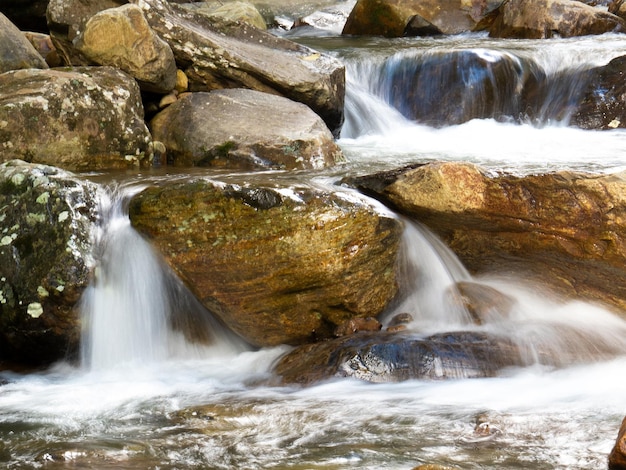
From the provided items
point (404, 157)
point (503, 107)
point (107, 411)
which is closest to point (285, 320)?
point (107, 411)

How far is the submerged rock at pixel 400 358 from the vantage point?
4211mm

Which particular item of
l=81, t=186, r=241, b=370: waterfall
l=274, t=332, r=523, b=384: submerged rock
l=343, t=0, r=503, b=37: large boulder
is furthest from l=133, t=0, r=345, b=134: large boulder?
l=343, t=0, r=503, b=37: large boulder

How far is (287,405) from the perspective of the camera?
3875 millimetres

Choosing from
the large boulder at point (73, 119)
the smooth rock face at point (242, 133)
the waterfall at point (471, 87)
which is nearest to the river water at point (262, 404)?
the smooth rock face at point (242, 133)

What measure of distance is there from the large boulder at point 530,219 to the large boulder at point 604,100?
4.74 meters

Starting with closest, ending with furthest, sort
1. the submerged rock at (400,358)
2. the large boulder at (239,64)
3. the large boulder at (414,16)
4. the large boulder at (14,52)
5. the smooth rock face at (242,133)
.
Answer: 1. the submerged rock at (400,358)
2. the smooth rock face at (242,133)
3. the large boulder at (14,52)
4. the large boulder at (239,64)
5. the large boulder at (414,16)

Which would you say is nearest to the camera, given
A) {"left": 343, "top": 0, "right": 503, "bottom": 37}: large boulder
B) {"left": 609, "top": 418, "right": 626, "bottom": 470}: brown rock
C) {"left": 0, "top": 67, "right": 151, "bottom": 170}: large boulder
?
{"left": 609, "top": 418, "right": 626, "bottom": 470}: brown rock

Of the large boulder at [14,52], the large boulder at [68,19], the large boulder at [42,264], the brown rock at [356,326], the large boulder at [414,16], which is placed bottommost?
the brown rock at [356,326]

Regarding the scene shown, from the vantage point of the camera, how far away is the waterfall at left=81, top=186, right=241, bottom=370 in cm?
472

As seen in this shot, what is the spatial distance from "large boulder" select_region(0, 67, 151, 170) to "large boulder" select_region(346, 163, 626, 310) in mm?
2384

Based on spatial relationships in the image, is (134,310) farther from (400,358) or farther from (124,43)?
(124,43)

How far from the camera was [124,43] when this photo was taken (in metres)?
6.70

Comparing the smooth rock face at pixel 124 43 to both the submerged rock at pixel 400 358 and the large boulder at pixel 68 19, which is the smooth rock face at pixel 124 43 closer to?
the large boulder at pixel 68 19

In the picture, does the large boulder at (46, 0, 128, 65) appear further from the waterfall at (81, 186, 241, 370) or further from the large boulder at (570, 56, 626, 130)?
the large boulder at (570, 56, 626, 130)
